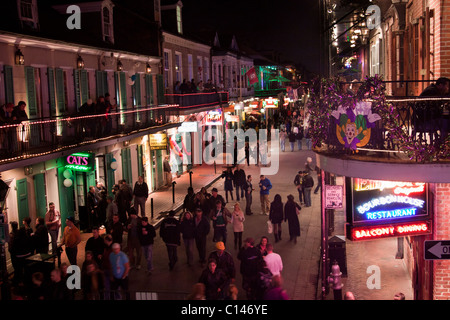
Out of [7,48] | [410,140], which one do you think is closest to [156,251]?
[7,48]

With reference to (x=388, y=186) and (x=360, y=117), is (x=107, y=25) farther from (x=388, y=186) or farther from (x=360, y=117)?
(x=388, y=186)

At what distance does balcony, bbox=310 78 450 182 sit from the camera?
28.7 feet

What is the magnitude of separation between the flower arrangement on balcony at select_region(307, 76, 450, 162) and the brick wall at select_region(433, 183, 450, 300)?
125 cm

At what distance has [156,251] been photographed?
1675cm

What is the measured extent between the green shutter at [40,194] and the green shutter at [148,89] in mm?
10267

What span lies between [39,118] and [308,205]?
11663mm

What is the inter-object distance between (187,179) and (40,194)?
44.4 feet

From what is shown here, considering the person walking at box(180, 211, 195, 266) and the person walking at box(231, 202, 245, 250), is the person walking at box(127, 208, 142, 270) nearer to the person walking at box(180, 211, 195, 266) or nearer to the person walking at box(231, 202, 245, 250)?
the person walking at box(180, 211, 195, 266)

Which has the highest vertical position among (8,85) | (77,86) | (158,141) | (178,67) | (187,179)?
(178,67)

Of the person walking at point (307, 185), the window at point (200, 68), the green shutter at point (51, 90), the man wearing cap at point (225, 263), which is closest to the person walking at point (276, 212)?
the person walking at point (307, 185)

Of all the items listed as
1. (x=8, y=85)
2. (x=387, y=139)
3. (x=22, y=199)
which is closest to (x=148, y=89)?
(x=8, y=85)

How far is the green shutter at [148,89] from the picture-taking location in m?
25.7

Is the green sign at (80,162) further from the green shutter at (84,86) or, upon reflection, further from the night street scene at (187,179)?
the green shutter at (84,86)

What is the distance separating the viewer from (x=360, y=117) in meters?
9.46
